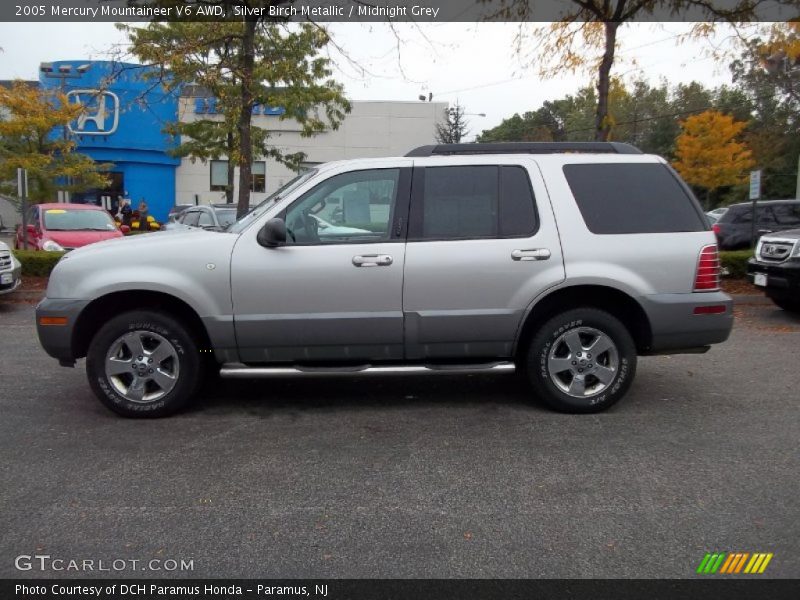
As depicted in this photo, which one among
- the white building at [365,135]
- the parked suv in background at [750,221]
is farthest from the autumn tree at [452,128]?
the parked suv in background at [750,221]

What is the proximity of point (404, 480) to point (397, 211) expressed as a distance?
206 centimetres

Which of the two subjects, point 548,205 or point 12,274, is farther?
point 12,274

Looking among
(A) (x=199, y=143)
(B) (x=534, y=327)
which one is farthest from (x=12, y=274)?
(A) (x=199, y=143)

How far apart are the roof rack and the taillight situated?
→ 36.8 inches

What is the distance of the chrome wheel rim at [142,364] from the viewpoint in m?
5.25

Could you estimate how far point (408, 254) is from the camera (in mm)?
5250

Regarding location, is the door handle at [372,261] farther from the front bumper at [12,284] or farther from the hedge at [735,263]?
the hedge at [735,263]

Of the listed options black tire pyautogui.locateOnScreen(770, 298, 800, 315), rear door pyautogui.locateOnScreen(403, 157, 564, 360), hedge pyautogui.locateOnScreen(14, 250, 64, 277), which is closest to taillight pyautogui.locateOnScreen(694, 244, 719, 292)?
rear door pyautogui.locateOnScreen(403, 157, 564, 360)

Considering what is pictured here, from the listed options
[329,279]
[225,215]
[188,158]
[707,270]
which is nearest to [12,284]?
[225,215]

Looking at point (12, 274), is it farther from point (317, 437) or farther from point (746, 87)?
point (746, 87)

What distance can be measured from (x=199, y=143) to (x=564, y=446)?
68.6 ft

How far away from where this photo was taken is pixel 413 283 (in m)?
5.23

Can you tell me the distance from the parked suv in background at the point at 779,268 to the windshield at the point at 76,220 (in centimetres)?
1215

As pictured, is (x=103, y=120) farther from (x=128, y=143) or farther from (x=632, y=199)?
(x=632, y=199)
